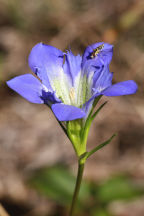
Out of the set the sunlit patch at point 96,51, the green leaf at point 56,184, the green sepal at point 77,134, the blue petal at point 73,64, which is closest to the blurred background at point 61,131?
Result: the green leaf at point 56,184

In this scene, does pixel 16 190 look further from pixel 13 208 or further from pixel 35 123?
pixel 35 123

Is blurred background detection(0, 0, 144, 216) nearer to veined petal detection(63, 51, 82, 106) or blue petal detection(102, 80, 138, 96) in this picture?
veined petal detection(63, 51, 82, 106)

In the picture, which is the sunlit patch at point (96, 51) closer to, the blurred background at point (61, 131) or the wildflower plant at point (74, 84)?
the wildflower plant at point (74, 84)

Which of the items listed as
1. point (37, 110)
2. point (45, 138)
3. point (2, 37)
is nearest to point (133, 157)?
point (45, 138)

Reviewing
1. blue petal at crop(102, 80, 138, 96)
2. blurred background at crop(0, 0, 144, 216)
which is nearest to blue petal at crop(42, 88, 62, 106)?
blue petal at crop(102, 80, 138, 96)

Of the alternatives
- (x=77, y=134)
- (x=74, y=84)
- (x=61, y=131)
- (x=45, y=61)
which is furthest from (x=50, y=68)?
(x=61, y=131)
